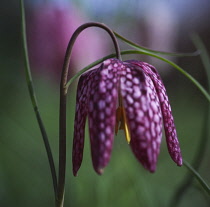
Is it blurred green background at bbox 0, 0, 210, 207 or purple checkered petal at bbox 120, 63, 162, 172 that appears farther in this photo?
blurred green background at bbox 0, 0, 210, 207

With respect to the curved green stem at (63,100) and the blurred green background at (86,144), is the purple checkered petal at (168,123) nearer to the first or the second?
the curved green stem at (63,100)

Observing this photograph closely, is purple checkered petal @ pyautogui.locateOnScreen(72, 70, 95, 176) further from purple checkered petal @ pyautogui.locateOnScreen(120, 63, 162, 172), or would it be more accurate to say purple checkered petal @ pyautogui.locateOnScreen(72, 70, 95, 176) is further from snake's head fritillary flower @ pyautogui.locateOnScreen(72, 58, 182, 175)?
purple checkered petal @ pyautogui.locateOnScreen(120, 63, 162, 172)

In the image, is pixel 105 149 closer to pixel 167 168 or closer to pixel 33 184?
pixel 33 184

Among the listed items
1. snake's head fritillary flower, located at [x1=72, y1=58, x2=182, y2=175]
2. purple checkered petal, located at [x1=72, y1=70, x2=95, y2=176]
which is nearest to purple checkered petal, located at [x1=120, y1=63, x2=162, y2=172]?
snake's head fritillary flower, located at [x1=72, y1=58, x2=182, y2=175]

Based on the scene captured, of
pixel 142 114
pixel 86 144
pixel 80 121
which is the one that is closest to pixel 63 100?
pixel 80 121

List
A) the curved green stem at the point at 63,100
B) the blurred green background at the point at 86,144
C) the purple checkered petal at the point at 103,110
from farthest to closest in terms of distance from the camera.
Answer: the blurred green background at the point at 86,144
the curved green stem at the point at 63,100
the purple checkered petal at the point at 103,110

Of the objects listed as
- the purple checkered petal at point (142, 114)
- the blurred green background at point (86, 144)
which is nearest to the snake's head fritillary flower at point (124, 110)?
the purple checkered petal at point (142, 114)

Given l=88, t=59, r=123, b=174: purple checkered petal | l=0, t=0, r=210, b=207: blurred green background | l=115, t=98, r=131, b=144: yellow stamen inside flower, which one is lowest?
l=0, t=0, r=210, b=207: blurred green background

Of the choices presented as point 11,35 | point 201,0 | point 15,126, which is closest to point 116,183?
point 15,126
